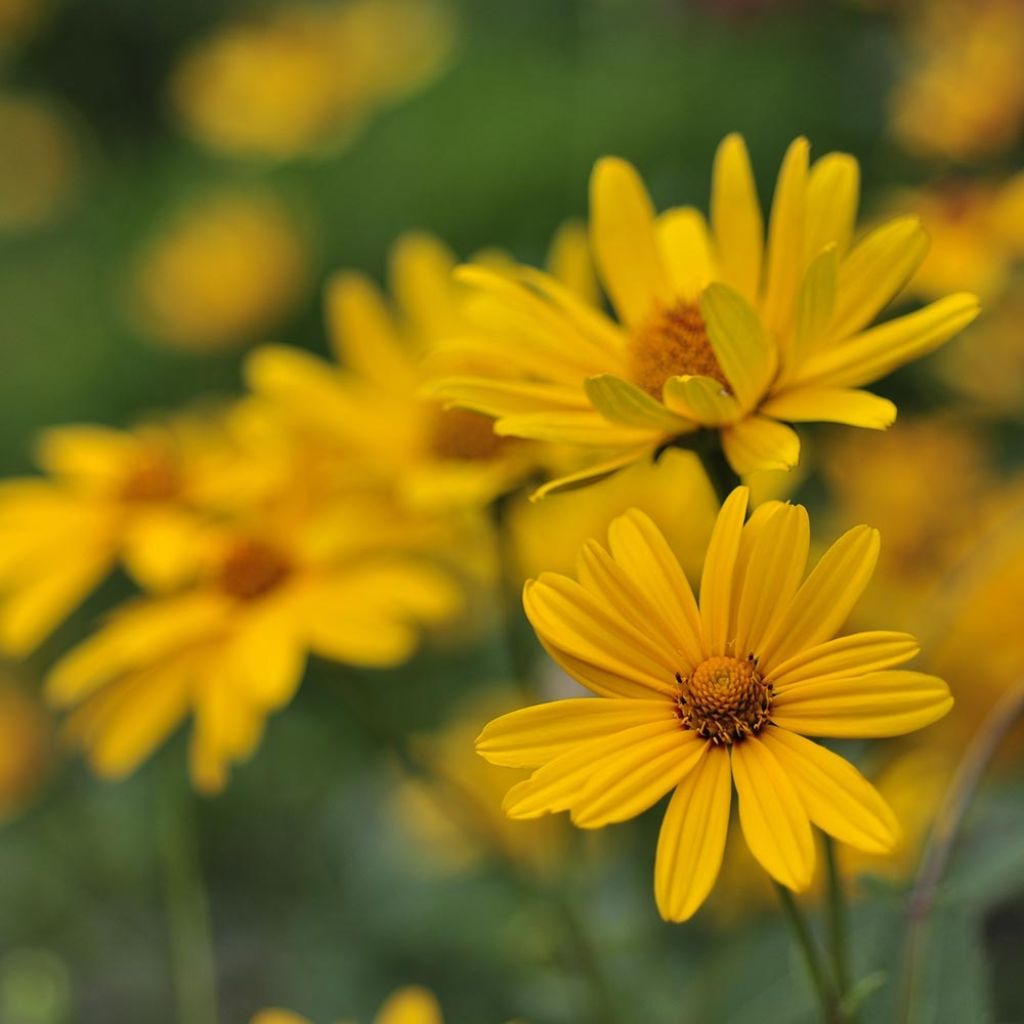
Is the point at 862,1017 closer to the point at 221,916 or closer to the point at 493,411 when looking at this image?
the point at 493,411

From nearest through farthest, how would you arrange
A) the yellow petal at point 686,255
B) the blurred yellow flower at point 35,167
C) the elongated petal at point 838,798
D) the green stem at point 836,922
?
the elongated petal at point 838,798 < the green stem at point 836,922 < the yellow petal at point 686,255 < the blurred yellow flower at point 35,167

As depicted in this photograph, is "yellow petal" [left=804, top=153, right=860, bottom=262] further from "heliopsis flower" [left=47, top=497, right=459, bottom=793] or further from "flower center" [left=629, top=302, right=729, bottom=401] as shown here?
"heliopsis flower" [left=47, top=497, right=459, bottom=793]

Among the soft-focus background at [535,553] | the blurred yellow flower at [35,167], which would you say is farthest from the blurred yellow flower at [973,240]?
the blurred yellow flower at [35,167]

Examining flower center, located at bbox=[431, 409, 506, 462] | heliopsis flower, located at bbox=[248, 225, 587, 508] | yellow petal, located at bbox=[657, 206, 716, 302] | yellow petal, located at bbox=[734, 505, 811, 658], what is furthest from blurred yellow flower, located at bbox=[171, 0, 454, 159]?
yellow petal, located at bbox=[734, 505, 811, 658]

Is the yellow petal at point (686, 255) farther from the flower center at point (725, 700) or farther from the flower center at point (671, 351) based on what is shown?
the flower center at point (725, 700)

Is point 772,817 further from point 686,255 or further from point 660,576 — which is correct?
point 686,255
